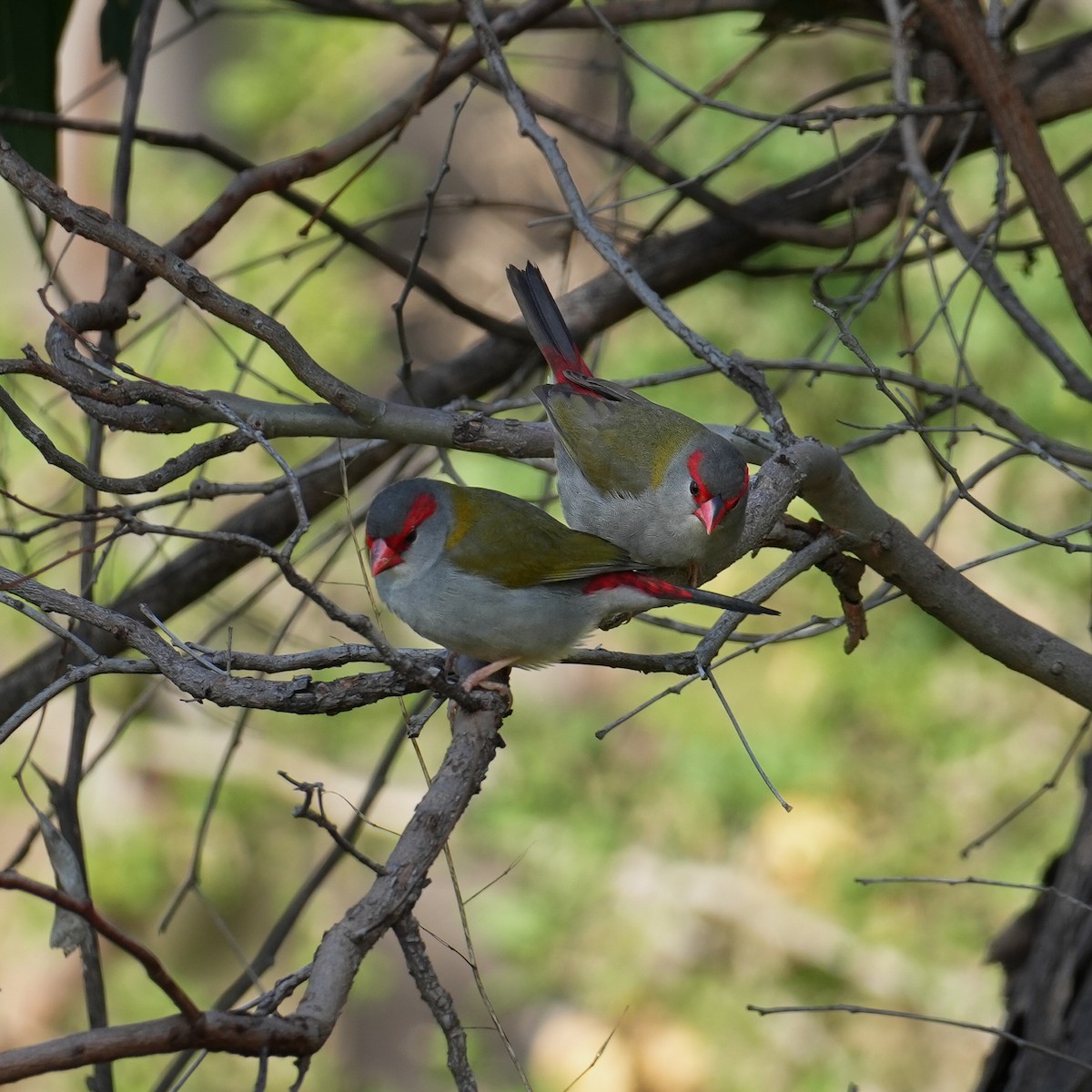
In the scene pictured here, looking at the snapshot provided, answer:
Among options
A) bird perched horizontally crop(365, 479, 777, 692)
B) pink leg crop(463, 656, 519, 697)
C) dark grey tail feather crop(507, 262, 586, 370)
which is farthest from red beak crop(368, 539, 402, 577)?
dark grey tail feather crop(507, 262, 586, 370)

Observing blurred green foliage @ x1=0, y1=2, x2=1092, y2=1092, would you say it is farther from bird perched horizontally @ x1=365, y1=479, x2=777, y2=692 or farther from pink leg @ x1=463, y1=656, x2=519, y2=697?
pink leg @ x1=463, y1=656, x2=519, y2=697

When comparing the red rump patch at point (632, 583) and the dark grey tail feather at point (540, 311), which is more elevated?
the dark grey tail feather at point (540, 311)

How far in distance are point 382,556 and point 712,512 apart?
2.34 feet

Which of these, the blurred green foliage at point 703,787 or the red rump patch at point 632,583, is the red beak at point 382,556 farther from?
the blurred green foliage at point 703,787

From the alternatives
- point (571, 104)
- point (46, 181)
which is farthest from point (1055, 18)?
point (46, 181)

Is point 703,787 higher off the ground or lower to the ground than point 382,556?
higher

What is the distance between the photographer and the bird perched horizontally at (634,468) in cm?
278

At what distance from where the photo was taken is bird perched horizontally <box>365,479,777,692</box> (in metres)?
2.48

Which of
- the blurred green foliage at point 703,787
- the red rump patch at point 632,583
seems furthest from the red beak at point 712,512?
the blurred green foliage at point 703,787

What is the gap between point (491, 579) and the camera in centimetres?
255

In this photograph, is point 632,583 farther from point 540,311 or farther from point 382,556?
point 540,311

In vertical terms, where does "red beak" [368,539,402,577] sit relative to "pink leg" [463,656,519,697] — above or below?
above

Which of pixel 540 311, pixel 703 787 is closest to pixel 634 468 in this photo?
pixel 540 311

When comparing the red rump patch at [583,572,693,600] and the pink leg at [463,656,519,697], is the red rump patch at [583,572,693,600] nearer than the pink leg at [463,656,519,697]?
No
